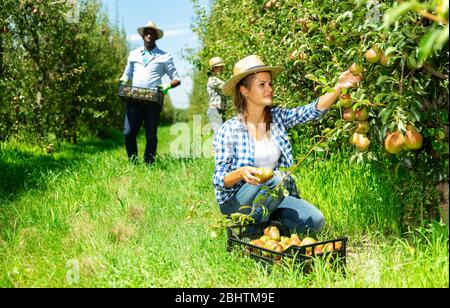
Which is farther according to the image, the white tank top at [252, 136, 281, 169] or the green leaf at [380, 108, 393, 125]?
the white tank top at [252, 136, 281, 169]

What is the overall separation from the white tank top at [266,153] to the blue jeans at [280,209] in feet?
0.52

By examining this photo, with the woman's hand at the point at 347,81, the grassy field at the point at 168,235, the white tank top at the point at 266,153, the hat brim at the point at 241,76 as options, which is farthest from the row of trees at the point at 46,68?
the woman's hand at the point at 347,81

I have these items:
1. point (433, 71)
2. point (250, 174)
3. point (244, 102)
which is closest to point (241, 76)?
point (244, 102)

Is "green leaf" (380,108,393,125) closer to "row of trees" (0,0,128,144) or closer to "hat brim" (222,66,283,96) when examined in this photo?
"hat brim" (222,66,283,96)

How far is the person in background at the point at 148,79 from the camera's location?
6.60 metres

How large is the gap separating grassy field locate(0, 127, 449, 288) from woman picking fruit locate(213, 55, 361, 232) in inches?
9.2

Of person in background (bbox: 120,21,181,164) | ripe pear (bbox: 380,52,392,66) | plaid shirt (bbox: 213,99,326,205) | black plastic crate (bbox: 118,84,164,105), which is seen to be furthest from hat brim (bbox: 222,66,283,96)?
person in background (bbox: 120,21,181,164)

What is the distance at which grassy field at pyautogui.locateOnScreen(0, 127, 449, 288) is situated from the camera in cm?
274

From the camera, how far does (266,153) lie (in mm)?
3480

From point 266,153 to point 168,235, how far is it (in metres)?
0.82

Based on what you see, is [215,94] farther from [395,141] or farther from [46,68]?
[395,141]

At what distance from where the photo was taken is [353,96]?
9.14 ft

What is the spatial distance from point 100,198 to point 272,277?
2.52 metres
